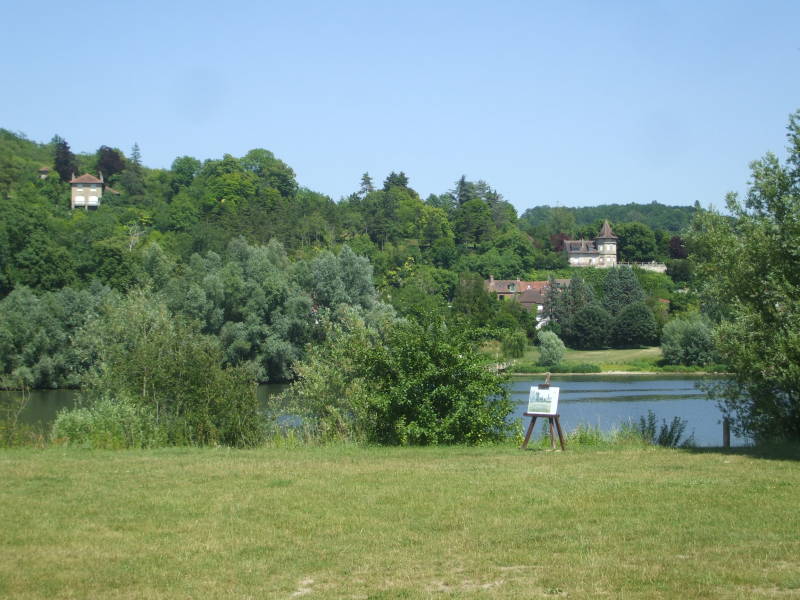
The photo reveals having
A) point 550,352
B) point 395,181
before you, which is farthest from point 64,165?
point 550,352

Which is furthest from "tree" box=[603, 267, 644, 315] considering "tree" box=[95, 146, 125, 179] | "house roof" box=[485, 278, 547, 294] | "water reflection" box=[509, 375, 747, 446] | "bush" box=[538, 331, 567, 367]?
"tree" box=[95, 146, 125, 179]

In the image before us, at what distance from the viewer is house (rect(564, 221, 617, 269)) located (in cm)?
15838

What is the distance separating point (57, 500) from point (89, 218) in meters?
107

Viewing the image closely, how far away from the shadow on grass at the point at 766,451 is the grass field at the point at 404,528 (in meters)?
0.26

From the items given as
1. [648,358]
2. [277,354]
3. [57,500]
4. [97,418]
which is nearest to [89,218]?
[277,354]

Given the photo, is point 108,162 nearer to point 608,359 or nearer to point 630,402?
point 608,359

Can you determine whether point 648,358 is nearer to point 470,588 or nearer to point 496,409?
point 496,409

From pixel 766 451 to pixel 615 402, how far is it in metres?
32.3

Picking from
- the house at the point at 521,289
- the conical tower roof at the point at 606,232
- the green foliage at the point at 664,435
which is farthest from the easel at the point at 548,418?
the conical tower roof at the point at 606,232

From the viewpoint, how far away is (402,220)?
484ft

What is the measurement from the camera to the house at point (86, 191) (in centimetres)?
14588

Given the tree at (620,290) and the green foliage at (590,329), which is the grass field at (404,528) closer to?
the green foliage at (590,329)

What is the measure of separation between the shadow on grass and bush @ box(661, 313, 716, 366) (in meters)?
53.8

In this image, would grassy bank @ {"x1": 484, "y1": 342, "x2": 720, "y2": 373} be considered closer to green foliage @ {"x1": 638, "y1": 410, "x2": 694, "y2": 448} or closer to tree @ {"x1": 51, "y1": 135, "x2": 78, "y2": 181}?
green foliage @ {"x1": 638, "y1": 410, "x2": 694, "y2": 448}
